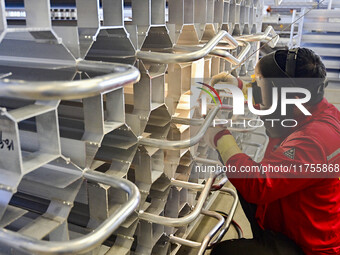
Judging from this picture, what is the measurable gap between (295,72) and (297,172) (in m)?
0.37

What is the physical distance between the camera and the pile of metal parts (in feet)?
2.59

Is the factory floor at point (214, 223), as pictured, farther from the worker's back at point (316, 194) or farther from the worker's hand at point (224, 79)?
the worker's hand at point (224, 79)

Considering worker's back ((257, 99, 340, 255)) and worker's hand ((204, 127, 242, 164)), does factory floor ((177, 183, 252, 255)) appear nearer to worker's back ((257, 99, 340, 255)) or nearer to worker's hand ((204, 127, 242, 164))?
worker's back ((257, 99, 340, 255))

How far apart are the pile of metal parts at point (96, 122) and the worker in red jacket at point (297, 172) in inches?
8.5

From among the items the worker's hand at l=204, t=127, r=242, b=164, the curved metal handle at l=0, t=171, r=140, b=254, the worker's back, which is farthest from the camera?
the worker's hand at l=204, t=127, r=242, b=164

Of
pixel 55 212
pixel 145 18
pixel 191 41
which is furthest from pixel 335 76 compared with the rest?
pixel 55 212

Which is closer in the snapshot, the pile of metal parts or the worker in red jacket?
the pile of metal parts

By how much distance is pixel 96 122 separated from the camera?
1044mm

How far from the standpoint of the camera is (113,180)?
974 mm

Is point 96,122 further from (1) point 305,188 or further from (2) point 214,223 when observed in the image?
(2) point 214,223

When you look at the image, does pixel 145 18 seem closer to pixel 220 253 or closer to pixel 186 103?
pixel 186 103

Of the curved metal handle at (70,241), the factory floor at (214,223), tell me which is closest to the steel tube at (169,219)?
the curved metal handle at (70,241)

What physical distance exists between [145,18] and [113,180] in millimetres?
557

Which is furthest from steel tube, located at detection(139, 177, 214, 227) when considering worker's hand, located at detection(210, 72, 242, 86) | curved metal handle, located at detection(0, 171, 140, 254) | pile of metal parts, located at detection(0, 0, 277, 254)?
worker's hand, located at detection(210, 72, 242, 86)
